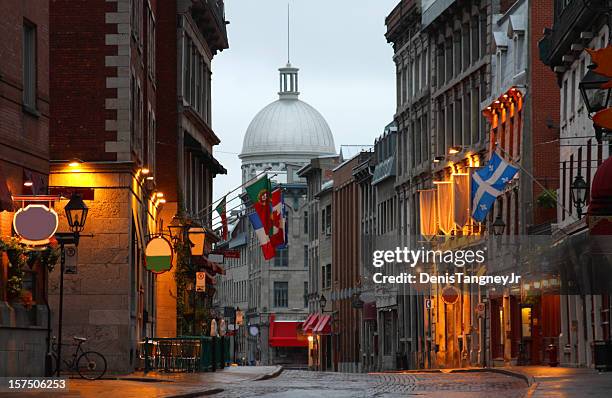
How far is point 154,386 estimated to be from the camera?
3344 cm

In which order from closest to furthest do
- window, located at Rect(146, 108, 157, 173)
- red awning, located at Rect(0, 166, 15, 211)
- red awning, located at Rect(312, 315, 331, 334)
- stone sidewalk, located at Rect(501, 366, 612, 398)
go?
stone sidewalk, located at Rect(501, 366, 612, 398), red awning, located at Rect(0, 166, 15, 211), window, located at Rect(146, 108, 157, 173), red awning, located at Rect(312, 315, 331, 334)

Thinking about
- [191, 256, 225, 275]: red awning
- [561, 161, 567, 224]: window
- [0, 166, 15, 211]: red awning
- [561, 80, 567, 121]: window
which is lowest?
[0, 166, 15, 211]: red awning

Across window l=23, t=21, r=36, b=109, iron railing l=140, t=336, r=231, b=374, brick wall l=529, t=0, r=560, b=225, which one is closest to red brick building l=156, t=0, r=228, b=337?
iron railing l=140, t=336, r=231, b=374

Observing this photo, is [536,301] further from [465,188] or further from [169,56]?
[169,56]

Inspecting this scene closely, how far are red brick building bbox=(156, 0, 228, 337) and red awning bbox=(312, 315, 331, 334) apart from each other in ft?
153

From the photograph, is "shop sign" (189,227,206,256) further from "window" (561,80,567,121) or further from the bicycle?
the bicycle

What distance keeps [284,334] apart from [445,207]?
89756mm

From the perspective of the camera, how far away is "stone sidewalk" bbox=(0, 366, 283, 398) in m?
28.4

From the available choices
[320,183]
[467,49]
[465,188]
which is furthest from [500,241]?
[320,183]

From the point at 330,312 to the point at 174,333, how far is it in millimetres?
60943

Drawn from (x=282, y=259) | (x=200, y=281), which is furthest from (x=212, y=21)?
(x=282, y=259)

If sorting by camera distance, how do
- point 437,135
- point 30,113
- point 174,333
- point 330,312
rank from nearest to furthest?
1. point 30,113
2. point 174,333
3. point 437,135
4. point 330,312

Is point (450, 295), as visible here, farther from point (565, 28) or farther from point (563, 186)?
point (565, 28)

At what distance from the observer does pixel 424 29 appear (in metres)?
82.6
